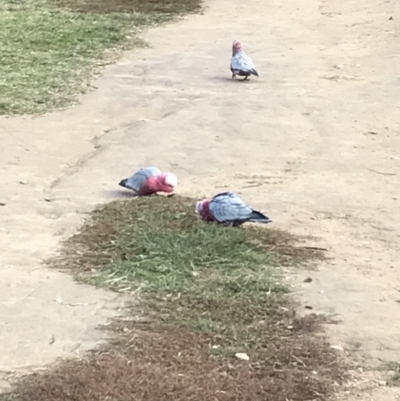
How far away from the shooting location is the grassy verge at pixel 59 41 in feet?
27.9

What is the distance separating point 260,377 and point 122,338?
2.12 ft

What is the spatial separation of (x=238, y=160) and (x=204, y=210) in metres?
1.58

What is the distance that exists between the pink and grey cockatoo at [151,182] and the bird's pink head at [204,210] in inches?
21.4

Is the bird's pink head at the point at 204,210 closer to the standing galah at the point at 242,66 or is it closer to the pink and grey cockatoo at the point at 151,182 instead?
the pink and grey cockatoo at the point at 151,182

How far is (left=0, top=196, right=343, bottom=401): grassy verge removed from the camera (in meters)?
3.54

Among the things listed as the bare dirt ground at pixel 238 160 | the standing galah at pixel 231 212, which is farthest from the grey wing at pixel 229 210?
the bare dirt ground at pixel 238 160

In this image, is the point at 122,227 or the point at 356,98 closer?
the point at 122,227

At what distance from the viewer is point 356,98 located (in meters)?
8.49

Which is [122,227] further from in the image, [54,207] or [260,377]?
[260,377]

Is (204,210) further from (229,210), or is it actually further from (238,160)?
(238,160)

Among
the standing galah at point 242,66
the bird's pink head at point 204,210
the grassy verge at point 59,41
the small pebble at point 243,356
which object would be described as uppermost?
the bird's pink head at point 204,210

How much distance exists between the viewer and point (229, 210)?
5.07m

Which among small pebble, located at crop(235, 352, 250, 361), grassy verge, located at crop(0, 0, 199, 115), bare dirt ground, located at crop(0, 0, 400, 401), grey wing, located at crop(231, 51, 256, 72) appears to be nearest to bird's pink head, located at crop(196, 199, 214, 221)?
bare dirt ground, located at crop(0, 0, 400, 401)


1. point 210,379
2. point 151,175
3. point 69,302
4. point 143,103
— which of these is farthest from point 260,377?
point 143,103
